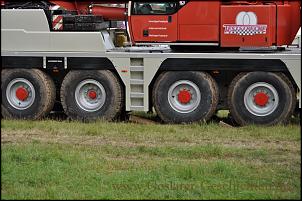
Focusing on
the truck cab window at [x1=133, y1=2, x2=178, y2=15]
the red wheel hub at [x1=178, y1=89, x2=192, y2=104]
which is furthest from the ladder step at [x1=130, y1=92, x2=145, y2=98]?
the truck cab window at [x1=133, y1=2, x2=178, y2=15]

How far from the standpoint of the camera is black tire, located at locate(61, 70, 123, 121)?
11.5 m

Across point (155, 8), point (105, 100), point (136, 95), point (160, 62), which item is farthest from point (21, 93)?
point (155, 8)

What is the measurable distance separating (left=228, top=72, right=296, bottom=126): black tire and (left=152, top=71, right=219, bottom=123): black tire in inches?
13.6

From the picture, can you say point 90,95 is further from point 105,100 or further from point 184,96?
point 184,96

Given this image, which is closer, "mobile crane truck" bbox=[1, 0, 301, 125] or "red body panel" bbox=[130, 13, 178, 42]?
"mobile crane truck" bbox=[1, 0, 301, 125]

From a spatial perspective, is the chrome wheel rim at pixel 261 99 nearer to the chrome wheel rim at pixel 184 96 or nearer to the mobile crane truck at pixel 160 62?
the mobile crane truck at pixel 160 62

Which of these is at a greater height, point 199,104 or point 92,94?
point 92,94

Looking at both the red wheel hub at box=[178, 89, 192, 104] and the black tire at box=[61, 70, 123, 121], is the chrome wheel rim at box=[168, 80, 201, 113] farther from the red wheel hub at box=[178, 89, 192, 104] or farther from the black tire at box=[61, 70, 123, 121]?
the black tire at box=[61, 70, 123, 121]

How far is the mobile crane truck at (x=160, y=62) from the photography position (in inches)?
433

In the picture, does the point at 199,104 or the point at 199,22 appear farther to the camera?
the point at 199,104

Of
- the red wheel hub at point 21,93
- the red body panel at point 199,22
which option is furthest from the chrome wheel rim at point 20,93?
the red body panel at point 199,22

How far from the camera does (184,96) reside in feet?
37.1

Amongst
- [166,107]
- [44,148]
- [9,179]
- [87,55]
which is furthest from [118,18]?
[9,179]

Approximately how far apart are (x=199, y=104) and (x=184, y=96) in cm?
30
